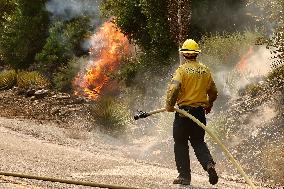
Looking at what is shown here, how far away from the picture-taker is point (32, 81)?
19.1m

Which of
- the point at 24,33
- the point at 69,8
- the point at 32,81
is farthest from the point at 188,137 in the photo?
the point at 69,8

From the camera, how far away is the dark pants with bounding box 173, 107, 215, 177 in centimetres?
607

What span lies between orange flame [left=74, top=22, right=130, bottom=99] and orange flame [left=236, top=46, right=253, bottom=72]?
210 inches

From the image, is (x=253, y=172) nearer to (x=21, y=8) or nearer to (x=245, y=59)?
(x=245, y=59)

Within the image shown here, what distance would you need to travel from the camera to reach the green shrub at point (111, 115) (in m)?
13.1

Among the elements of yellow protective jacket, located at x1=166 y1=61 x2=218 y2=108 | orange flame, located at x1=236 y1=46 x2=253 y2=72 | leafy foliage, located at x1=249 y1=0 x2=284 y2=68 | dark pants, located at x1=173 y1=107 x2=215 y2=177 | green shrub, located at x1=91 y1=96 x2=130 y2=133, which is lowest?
green shrub, located at x1=91 y1=96 x2=130 y2=133

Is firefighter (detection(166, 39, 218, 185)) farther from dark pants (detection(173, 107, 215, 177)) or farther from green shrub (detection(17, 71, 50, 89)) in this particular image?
green shrub (detection(17, 71, 50, 89))

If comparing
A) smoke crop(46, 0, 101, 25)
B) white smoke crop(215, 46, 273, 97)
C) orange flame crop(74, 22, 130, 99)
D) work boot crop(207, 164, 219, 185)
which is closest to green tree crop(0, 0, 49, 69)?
smoke crop(46, 0, 101, 25)

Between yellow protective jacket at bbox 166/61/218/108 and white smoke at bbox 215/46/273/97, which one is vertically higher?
yellow protective jacket at bbox 166/61/218/108

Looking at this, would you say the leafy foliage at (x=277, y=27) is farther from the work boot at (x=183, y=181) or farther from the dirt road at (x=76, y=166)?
the work boot at (x=183, y=181)

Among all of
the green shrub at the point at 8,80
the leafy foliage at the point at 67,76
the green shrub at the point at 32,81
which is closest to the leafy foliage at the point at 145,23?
the leafy foliage at the point at 67,76

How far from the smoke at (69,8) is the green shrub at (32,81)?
3.84 m

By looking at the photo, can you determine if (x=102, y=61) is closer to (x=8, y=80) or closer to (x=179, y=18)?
(x=179, y=18)

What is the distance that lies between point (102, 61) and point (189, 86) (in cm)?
1189
